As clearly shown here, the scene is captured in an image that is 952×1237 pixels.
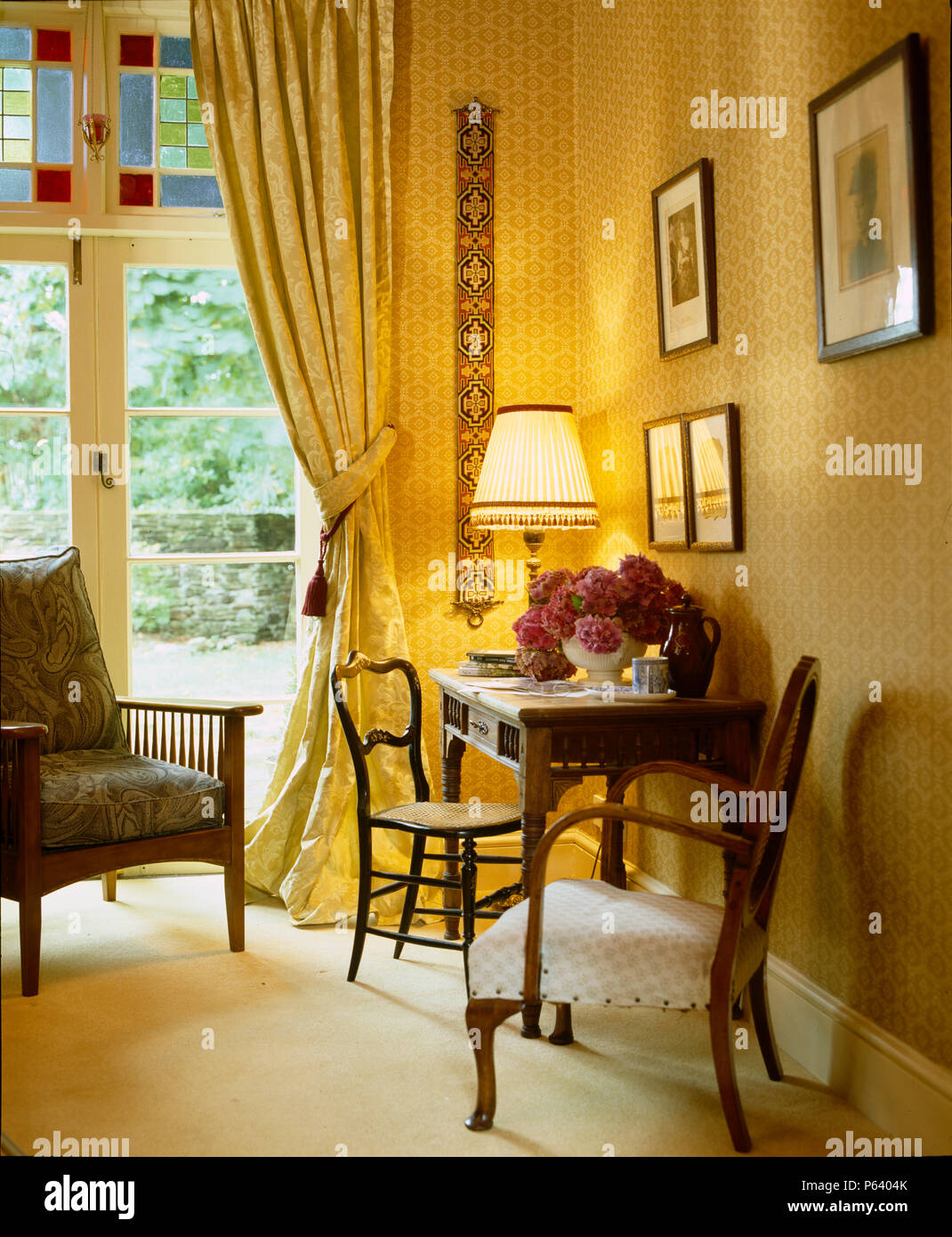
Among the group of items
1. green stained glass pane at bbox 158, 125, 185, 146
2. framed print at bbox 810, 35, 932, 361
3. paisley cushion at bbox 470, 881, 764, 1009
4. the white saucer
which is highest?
green stained glass pane at bbox 158, 125, 185, 146

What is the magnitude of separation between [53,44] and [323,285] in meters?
1.24

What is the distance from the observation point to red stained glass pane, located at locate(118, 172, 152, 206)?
3.99 metres

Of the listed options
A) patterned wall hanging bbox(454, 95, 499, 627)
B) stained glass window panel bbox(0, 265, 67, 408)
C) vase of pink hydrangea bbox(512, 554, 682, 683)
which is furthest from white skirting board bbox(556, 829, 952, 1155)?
stained glass window panel bbox(0, 265, 67, 408)

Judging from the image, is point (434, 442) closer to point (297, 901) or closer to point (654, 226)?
point (654, 226)

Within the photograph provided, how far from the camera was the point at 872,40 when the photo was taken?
2.25 meters

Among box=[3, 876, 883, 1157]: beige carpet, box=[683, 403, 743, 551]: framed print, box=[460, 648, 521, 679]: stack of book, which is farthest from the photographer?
box=[460, 648, 521, 679]: stack of book

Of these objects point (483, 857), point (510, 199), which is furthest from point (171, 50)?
point (483, 857)

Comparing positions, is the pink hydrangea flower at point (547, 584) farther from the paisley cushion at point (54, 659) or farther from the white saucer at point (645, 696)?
the paisley cushion at point (54, 659)

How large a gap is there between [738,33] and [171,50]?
2105 millimetres

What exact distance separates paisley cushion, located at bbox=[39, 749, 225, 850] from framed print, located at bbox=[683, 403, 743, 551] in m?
Answer: 1.52

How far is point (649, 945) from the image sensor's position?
2172mm

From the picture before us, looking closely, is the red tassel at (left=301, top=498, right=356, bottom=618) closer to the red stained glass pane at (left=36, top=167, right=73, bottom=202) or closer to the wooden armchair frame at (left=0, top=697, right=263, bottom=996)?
the wooden armchair frame at (left=0, top=697, right=263, bottom=996)

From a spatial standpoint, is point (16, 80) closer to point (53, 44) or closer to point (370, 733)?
point (53, 44)

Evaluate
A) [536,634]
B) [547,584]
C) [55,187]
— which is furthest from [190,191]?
[536,634]
